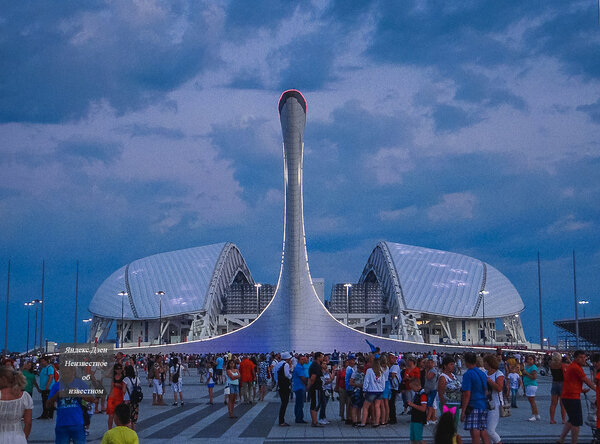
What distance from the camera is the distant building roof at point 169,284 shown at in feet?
285

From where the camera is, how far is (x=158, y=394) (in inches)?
905

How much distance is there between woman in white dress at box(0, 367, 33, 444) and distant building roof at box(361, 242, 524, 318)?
78.6 metres

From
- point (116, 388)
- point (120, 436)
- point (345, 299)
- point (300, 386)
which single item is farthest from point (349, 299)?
point (120, 436)

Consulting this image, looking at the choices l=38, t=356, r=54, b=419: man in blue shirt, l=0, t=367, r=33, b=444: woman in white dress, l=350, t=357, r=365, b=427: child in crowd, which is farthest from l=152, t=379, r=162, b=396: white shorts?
l=0, t=367, r=33, b=444: woman in white dress

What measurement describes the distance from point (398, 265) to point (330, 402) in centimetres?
6690

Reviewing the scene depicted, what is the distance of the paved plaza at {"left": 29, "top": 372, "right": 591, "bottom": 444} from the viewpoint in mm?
13727

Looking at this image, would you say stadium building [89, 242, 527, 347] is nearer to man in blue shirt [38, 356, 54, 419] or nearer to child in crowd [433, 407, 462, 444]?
man in blue shirt [38, 356, 54, 419]

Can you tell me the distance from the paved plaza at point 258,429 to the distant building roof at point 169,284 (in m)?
66.5

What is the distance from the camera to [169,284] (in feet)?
292

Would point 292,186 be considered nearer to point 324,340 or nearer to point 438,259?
point 324,340

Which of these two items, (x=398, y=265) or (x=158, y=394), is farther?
(x=398, y=265)

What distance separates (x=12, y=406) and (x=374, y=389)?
970cm

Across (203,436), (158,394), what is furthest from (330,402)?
(203,436)

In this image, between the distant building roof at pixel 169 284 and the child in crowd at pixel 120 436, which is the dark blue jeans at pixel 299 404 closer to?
the child in crowd at pixel 120 436
